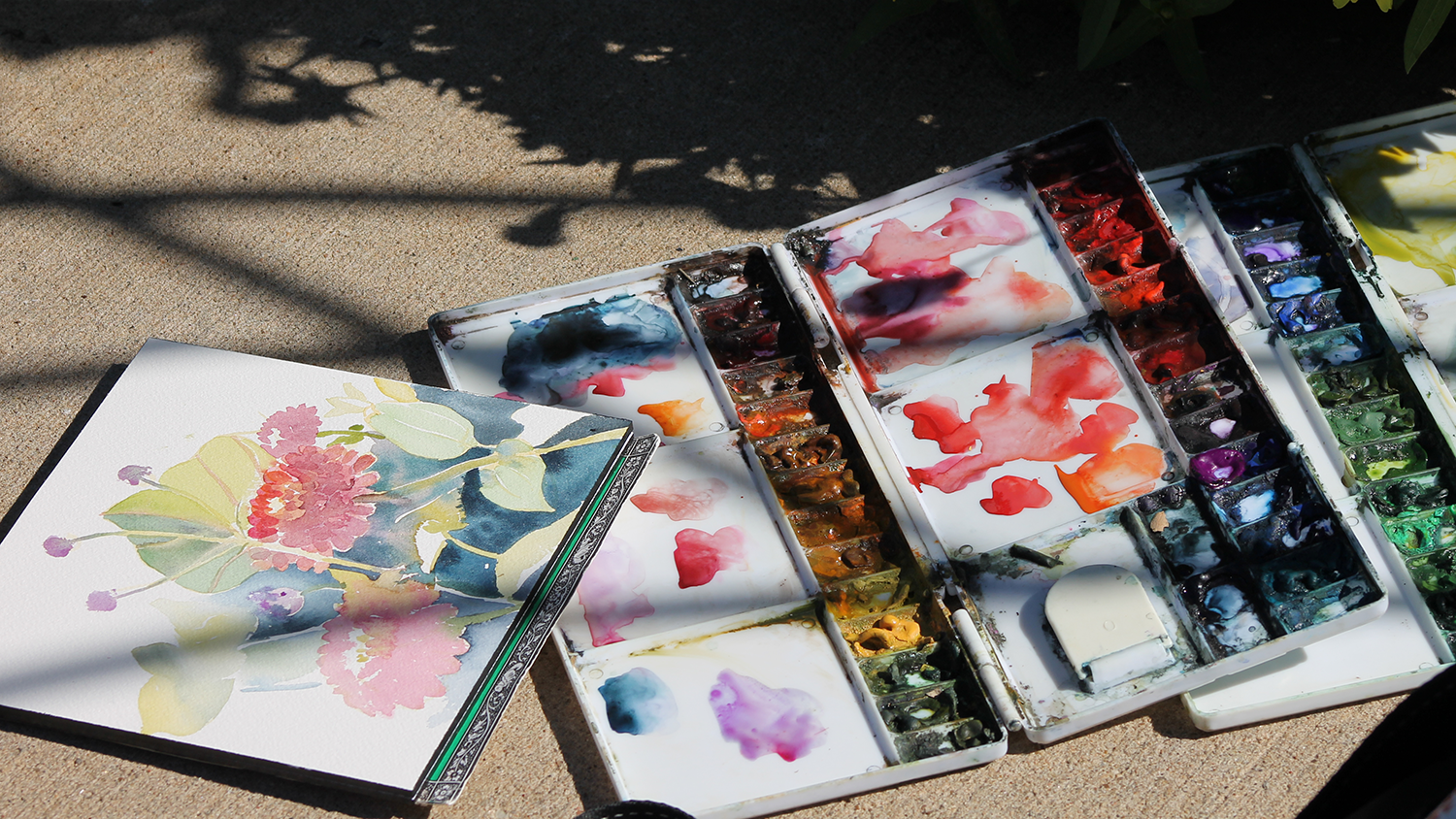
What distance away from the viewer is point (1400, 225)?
6.55 feet

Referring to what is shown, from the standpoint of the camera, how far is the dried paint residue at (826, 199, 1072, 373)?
1.89 m

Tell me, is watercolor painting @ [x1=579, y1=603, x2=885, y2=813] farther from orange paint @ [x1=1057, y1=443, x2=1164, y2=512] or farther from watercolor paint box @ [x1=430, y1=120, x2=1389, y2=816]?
orange paint @ [x1=1057, y1=443, x2=1164, y2=512]

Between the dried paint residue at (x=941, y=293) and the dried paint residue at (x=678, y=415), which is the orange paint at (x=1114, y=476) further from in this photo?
the dried paint residue at (x=678, y=415)

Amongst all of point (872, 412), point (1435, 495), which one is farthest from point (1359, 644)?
point (872, 412)

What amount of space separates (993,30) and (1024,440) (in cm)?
86

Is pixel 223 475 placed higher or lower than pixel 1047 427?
higher

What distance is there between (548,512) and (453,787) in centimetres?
41

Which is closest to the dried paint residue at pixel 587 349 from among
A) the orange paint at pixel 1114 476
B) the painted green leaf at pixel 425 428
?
the painted green leaf at pixel 425 428

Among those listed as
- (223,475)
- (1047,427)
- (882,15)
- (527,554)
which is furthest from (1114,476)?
(223,475)

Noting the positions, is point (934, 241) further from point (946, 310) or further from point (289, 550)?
point (289, 550)

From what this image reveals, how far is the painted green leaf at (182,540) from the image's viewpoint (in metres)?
1.67

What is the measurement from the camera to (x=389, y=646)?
1.60 m

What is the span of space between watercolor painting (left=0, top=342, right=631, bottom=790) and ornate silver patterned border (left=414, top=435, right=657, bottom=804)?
0.09 feet

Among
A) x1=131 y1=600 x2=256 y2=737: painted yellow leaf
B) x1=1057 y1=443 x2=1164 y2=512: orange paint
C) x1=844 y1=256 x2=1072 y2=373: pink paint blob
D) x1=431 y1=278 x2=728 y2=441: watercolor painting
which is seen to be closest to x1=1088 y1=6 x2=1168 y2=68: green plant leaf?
x1=844 y1=256 x2=1072 y2=373: pink paint blob
